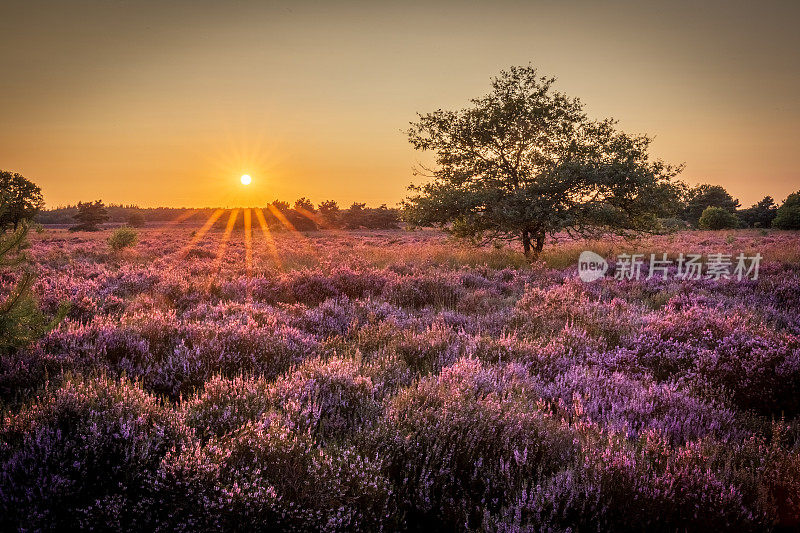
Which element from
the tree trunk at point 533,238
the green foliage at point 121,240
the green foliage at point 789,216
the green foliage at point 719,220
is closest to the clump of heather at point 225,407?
the tree trunk at point 533,238

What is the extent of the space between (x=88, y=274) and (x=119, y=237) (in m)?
9.72

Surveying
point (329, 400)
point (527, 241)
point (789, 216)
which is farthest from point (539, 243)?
point (789, 216)

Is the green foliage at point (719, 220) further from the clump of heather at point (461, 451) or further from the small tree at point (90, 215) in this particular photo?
the small tree at point (90, 215)

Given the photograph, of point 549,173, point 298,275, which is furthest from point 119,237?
point 549,173

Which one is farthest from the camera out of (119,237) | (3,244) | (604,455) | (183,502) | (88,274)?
(119,237)

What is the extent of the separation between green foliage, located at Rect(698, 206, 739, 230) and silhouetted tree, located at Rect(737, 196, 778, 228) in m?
9.97

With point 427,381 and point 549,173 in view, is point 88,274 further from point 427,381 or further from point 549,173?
point 549,173

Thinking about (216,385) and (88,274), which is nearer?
(216,385)

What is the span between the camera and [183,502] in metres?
2.06

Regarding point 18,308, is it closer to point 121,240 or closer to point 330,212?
point 121,240

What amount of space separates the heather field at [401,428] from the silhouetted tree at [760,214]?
214ft

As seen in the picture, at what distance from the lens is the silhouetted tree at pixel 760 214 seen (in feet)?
180

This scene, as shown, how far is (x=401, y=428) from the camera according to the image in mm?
2703
